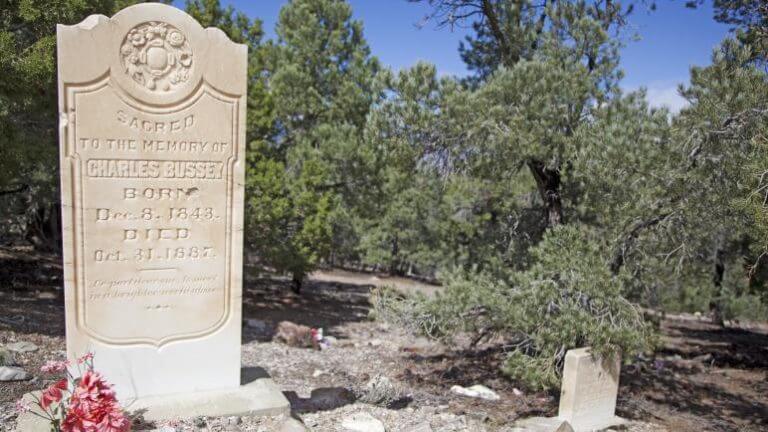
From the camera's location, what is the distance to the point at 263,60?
1306cm

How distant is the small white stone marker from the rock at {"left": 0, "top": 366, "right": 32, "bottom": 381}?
18.8 ft

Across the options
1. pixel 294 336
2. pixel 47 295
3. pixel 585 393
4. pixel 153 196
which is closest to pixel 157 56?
pixel 153 196

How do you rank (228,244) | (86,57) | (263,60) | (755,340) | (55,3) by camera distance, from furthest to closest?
(755,340) < (263,60) < (55,3) < (228,244) < (86,57)

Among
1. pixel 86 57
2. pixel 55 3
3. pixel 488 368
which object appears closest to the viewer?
pixel 86 57

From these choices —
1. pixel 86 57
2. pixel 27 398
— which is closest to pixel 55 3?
pixel 86 57

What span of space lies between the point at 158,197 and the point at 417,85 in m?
3.97

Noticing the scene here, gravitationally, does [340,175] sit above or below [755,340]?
above

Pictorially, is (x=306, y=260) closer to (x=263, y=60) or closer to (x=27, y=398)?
(x=263, y=60)

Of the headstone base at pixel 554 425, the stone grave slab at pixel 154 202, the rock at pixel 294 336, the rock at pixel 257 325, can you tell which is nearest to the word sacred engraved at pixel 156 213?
the stone grave slab at pixel 154 202

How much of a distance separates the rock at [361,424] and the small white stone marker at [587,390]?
2.46 meters

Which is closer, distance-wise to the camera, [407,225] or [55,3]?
[55,3]

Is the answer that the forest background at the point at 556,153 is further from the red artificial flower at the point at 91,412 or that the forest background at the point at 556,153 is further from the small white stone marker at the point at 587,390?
the red artificial flower at the point at 91,412

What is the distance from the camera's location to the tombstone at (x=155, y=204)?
4.00 meters

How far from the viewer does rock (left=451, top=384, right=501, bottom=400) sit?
25.2 feet
